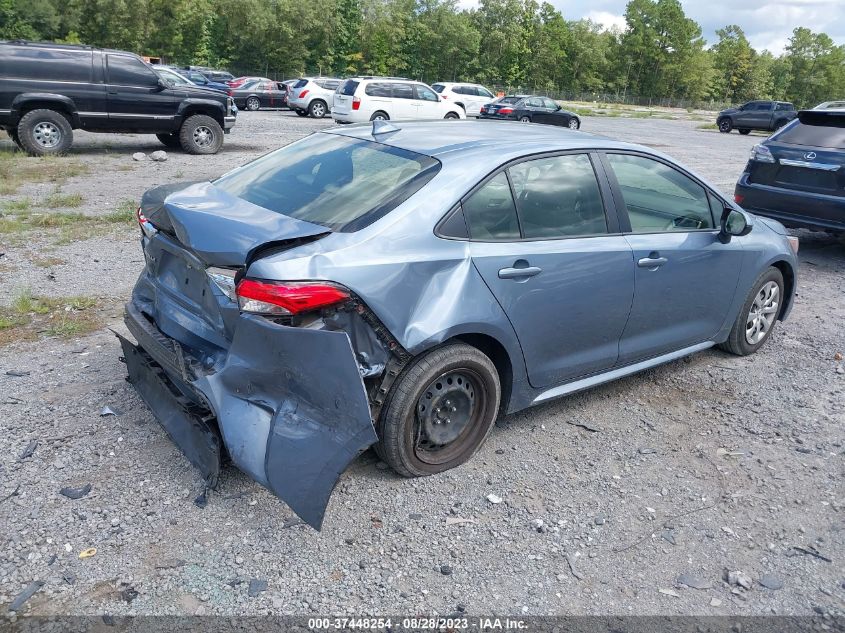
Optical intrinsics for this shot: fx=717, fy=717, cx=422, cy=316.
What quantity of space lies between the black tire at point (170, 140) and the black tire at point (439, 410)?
43.4 feet

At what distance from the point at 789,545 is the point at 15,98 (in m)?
13.6

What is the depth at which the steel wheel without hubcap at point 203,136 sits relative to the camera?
571 inches

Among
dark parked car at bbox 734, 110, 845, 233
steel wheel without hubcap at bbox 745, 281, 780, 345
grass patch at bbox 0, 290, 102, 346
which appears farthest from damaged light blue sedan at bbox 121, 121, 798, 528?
dark parked car at bbox 734, 110, 845, 233

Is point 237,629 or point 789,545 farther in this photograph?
point 789,545

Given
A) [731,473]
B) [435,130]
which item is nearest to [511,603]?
[731,473]

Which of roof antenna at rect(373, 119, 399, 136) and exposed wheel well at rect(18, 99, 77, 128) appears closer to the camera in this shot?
roof antenna at rect(373, 119, 399, 136)

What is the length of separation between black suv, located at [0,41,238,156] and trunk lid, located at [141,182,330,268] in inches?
429

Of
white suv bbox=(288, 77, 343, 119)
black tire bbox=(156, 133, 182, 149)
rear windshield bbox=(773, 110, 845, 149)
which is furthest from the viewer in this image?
white suv bbox=(288, 77, 343, 119)

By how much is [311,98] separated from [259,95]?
4244mm

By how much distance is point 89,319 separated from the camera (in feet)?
17.6

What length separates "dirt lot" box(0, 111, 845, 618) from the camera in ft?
9.39

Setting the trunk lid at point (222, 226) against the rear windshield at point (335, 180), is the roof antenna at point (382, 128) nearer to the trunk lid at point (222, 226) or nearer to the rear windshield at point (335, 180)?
the rear windshield at point (335, 180)

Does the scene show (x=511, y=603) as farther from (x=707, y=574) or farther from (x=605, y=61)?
(x=605, y=61)

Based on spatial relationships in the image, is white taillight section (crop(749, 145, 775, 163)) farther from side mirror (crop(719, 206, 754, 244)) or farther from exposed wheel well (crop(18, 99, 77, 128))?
exposed wheel well (crop(18, 99, 77, 128))
